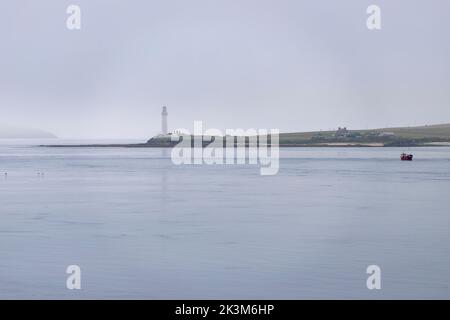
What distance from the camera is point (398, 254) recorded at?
635 inches

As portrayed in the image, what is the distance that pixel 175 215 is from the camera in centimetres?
2431

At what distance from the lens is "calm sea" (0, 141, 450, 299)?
12.9 m

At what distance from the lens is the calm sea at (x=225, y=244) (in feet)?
42.4

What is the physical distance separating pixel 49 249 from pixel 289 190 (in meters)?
20.3

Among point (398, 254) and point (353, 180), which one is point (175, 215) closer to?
point (398, 254)

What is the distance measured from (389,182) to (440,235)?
22.9 m

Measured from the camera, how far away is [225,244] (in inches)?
694

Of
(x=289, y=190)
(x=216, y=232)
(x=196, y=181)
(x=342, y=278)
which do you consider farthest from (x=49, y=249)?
(x=196, y=181)

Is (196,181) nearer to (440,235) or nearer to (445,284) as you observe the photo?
(440,235)

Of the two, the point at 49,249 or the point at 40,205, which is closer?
the point at 49,249
